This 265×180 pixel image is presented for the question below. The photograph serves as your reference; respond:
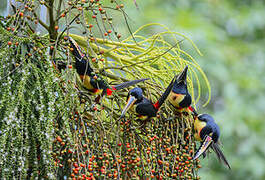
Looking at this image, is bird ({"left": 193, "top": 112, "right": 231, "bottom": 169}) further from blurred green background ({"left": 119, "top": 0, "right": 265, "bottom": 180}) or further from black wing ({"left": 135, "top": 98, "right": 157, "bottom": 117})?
blurred green background ({"left": 119, "top": 0, "right": 265, "bottom": 180})

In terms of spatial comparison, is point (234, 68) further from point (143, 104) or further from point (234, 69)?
point (143, 104)

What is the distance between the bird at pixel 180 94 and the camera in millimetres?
1000

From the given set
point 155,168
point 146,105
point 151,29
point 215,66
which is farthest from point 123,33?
point 215,66

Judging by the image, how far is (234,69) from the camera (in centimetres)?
282

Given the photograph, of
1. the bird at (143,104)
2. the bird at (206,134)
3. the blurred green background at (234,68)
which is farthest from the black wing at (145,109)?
the blurred green background at (234,68)

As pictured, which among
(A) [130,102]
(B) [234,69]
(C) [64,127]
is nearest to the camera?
(C) [64,127]

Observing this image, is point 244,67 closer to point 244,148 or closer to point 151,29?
point 244,148

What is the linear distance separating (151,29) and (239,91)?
5.92 ft

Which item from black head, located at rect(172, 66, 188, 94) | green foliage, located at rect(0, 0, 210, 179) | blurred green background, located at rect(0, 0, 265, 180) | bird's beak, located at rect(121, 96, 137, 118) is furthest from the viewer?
blurred green background, located at rect(0, 0, 265, 180)

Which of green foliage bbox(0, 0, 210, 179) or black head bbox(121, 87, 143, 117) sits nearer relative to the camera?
green foliage bbox(0, 0, 210, 179)

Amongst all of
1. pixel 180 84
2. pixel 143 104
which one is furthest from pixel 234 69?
pixel 143 104

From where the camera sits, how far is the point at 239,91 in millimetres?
2863

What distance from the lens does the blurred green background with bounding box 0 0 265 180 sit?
2.57 meters

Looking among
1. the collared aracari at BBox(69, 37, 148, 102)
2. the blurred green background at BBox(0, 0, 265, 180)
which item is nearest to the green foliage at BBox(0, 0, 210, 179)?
the collared aracari at BBox(69, 37, 148, 102)
